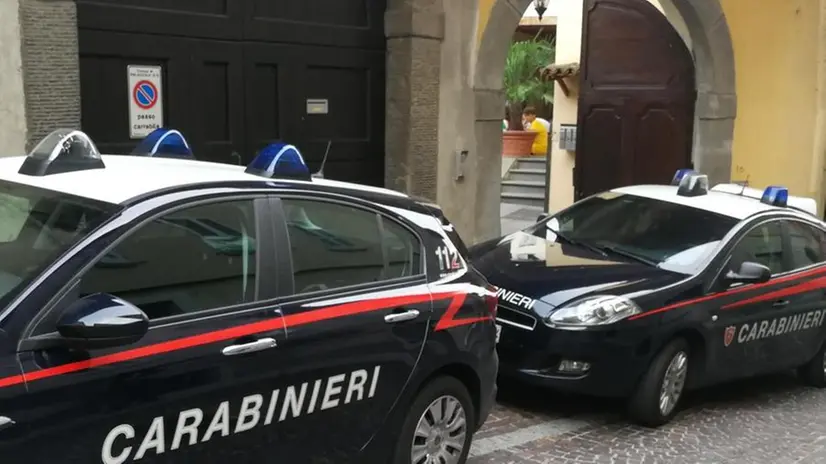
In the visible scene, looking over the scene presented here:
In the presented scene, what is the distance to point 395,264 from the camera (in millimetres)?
4262

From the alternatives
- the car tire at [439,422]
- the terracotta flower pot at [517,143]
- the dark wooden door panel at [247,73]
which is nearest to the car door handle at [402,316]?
the car tire at [439,422]

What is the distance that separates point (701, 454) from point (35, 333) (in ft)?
14.1

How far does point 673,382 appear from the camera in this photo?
6199mm

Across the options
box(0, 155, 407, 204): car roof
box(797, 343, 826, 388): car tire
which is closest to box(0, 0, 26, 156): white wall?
box(0, 155, 407, 204): car roof

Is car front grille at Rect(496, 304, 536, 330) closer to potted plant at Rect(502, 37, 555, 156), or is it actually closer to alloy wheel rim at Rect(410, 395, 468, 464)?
alloy wheel rim at Rect(410, 395, 468, 464)

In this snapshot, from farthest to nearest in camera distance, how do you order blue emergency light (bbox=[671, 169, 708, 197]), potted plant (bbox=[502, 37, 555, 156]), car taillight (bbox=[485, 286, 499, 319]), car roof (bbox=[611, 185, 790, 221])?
potted plant (bbox=[502, 37, 555, 156])
blue emergency light (bbox=[671, 169, 708, 197])
car roof (bbox=[611, 185, 790, 221])
car taillight (bbox=[485, 286, 499, 319])

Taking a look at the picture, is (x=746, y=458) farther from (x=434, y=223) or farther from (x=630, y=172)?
(x=630, y=172)

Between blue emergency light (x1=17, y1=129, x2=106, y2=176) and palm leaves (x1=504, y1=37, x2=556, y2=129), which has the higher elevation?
palm leaves (x1=504, y1=37, x2=556, y2=129)

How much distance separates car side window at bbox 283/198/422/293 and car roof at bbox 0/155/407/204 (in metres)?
0.15

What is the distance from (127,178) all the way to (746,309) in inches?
189

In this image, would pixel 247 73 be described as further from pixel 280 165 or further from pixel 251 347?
pixel 251 347

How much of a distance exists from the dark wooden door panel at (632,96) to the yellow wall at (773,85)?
37.1 inches

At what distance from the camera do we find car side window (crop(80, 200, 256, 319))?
3.19m

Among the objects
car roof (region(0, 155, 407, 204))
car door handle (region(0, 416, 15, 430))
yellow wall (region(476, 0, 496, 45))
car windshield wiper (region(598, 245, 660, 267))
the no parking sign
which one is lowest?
car windshield wiper (region(598, 245, 660, 267))
